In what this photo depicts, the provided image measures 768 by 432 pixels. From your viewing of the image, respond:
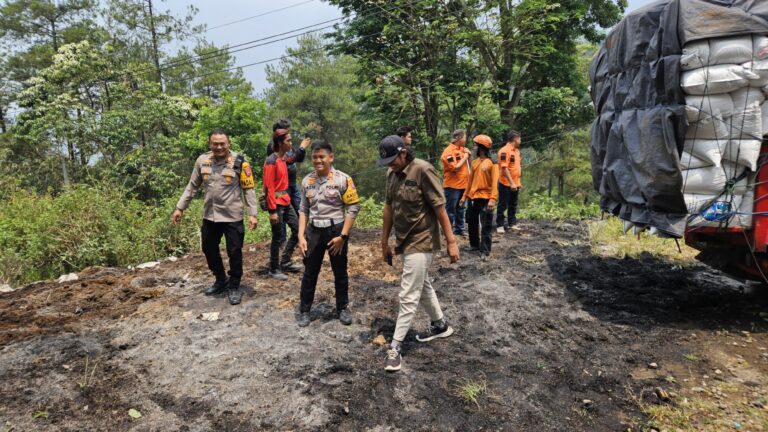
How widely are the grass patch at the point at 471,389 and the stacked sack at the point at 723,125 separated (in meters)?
2.26

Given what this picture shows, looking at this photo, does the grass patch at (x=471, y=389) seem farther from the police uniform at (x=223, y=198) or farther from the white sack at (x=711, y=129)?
the police uniform at (x=223, y=198)

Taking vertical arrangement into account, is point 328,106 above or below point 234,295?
above

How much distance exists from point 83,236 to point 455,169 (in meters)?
6.04

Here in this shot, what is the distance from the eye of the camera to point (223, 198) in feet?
14.3

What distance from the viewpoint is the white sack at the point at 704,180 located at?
11.1ft

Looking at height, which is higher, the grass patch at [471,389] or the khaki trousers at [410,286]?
the khaki trousers at [410,286]

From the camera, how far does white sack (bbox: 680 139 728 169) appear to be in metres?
3.32

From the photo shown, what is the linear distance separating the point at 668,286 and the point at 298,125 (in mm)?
25530

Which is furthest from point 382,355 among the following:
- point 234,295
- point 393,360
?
point 234,295

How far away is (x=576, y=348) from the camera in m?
3.62

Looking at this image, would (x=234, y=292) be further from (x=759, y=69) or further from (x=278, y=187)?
(x=759, y=69)

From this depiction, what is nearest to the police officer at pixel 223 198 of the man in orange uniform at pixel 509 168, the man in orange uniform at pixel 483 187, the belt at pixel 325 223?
the belt at pixel 325 223

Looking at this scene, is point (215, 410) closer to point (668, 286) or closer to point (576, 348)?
point (576, 348)

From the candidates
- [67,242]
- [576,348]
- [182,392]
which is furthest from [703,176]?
[67,242]
